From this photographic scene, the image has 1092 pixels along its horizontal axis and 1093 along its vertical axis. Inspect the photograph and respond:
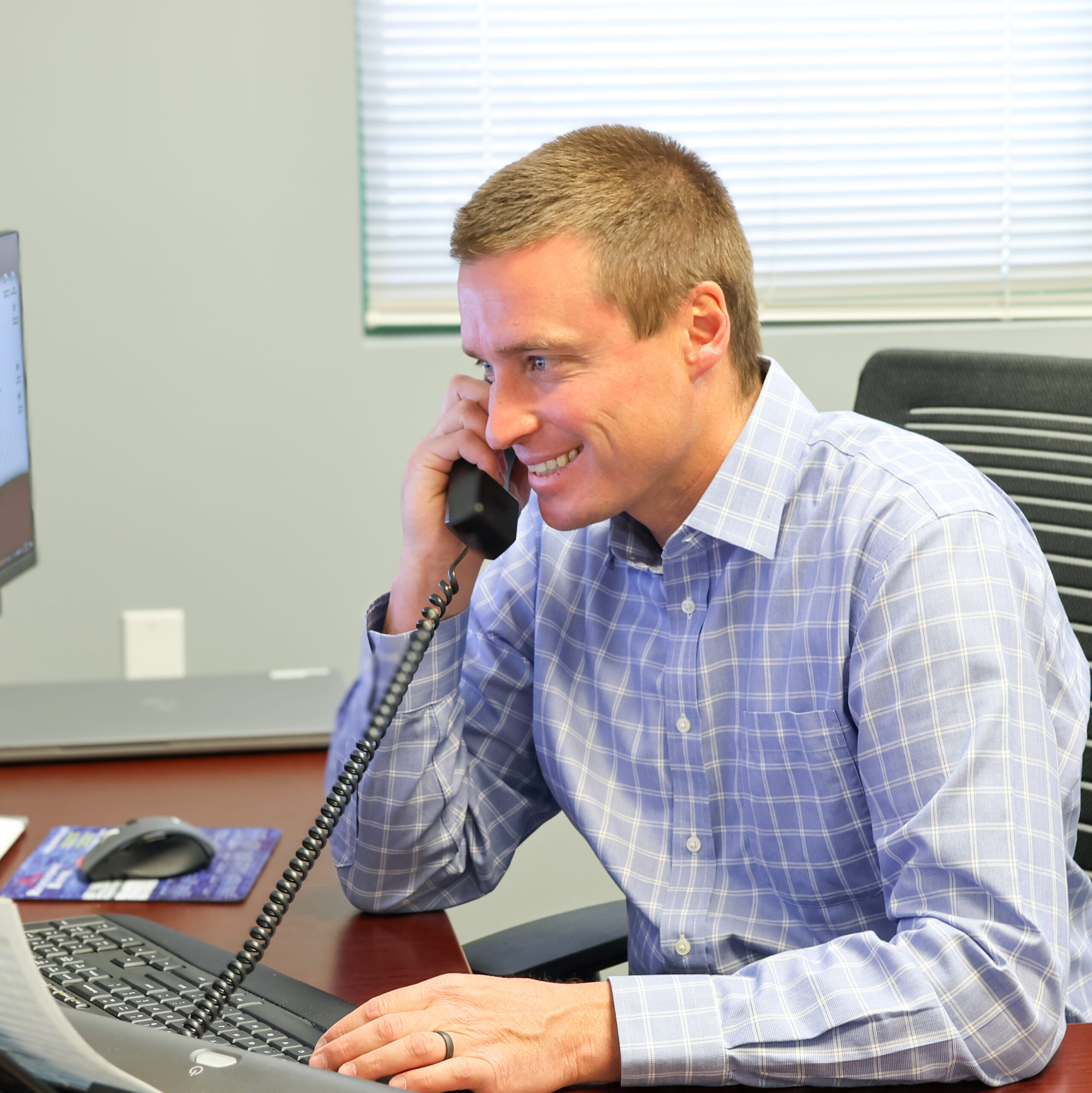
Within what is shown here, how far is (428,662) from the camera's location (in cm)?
121

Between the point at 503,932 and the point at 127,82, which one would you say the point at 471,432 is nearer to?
the point at 503,932

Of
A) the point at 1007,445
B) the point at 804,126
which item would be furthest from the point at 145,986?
the point at 804,126

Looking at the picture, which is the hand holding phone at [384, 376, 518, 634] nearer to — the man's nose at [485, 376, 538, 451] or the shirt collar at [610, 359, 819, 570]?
the man's nose at [485, 376, 538, 451]

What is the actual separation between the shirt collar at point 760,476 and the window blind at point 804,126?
4.06 ft

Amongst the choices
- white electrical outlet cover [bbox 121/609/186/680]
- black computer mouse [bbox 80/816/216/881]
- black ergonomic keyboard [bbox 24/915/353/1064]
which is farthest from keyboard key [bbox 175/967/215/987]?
white electrical outlet cover [bbox 121/609/186/680]

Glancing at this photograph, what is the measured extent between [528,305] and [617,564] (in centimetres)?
29

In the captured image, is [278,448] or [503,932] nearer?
[503,932]

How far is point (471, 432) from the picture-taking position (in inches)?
48.8

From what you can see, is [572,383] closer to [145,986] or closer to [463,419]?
[463,419]

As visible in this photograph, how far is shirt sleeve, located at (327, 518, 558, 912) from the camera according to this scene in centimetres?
115

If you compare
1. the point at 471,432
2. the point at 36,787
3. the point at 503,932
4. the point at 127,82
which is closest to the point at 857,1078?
the point at 503,932

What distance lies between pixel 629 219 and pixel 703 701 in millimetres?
421

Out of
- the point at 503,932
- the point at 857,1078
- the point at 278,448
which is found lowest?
the point at 503,932

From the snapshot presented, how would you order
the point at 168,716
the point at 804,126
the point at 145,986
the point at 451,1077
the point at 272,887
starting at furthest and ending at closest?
the point at 804,126 → the point at 168,716 → the point at 272,887 → the point at 145,986 → the point at 451,1077
